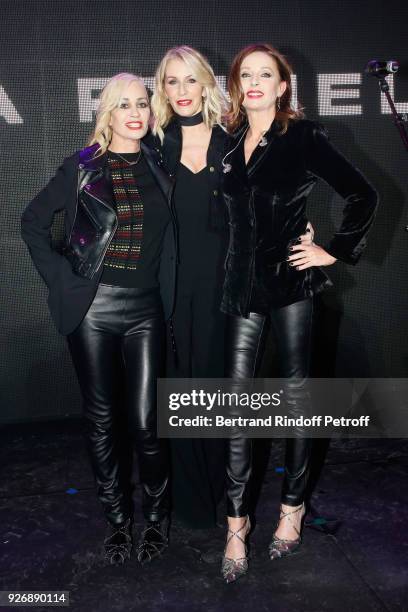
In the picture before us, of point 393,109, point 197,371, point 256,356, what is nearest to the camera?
point 256,356

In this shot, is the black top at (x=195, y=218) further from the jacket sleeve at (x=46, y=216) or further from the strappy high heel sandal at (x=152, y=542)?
the strappy high heel sandal at (x=152, y=542)

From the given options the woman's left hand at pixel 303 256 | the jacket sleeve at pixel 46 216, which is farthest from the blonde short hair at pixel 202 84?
the woman's left hand at pixel 303 256

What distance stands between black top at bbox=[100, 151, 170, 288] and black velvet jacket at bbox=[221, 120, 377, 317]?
0.26 meters

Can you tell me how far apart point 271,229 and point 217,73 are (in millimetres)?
1983

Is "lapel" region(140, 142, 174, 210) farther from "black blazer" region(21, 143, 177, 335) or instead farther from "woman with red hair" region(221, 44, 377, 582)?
"woman with red hair" region(221, 44, 377, 582)

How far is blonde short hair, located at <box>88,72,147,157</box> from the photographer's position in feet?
7.43

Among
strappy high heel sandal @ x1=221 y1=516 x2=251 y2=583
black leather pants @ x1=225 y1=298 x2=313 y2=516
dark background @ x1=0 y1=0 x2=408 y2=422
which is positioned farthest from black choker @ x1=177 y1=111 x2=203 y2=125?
strappy high heel sandal @ x1=221 y1=516 x2=251 y2=583

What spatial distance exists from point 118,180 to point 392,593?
1.72 metres

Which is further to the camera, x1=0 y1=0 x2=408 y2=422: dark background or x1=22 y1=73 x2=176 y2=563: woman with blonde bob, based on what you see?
x1=0 y1=0 x2=408 y2=422: dark background

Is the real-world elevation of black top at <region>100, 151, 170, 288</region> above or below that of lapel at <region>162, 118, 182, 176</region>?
below

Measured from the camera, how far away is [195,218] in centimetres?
243

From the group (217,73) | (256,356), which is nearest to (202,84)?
(256,356)

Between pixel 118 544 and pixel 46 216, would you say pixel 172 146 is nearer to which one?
pixel 46 216

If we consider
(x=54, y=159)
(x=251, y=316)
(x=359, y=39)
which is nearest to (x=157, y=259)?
(x=251, y=316)
